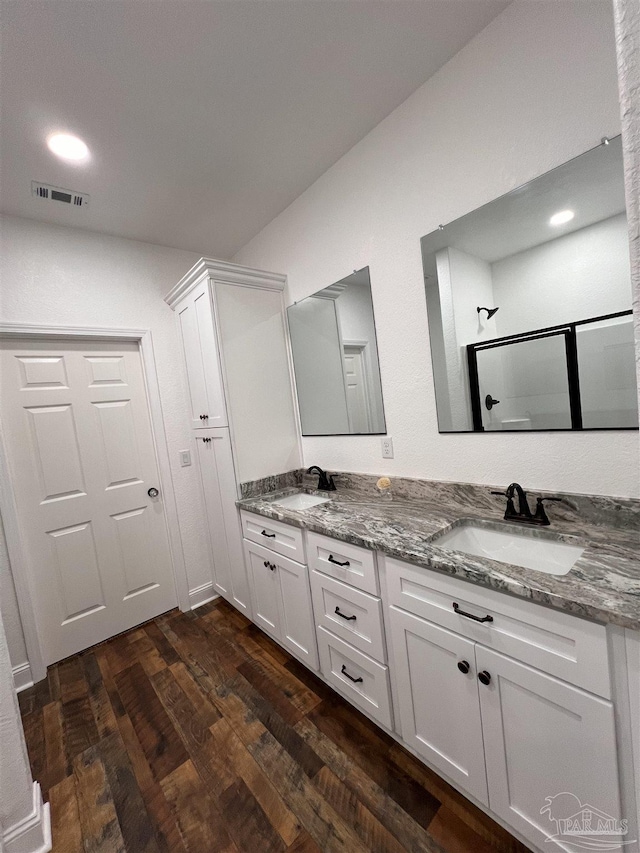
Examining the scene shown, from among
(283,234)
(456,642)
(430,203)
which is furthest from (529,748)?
(283,234)

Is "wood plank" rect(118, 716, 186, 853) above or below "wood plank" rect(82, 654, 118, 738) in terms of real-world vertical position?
above

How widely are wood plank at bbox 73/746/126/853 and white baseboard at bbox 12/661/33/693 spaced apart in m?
0.78

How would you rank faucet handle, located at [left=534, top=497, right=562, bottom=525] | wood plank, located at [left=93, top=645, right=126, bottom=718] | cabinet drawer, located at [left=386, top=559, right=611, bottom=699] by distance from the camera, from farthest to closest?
wood plank, located at [left=93, top=645, right=126, bottom=718], faucet handle, located at [left=534, top=497, right=562, bottom=525], cabinet drawer, located at [left=386, top=559, right=611, bottom=699]

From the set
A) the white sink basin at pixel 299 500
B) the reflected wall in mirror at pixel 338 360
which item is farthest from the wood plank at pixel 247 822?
the reflected wall in mirror at pixel 338 360

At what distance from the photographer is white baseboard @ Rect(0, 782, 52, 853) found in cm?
116

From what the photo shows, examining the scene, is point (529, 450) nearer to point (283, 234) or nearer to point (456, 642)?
point (456, 642)

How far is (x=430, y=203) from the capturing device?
1551mm

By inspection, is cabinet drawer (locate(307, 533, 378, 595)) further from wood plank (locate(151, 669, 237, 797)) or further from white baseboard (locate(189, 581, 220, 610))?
white baseboard (locate(189, 581, 220, 610))

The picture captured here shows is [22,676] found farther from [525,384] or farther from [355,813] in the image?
[525,384]

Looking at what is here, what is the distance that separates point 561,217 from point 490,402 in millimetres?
698

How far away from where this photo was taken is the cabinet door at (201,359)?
83.7 inches

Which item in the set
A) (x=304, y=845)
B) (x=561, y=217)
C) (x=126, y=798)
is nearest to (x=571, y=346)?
(x=561, y=217)

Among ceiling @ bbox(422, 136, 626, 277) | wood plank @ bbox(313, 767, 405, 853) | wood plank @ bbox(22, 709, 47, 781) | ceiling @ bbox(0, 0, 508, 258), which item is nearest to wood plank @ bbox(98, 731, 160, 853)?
wood plank @ bbox(22, 709, 47, 781)

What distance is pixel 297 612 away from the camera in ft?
5.85
